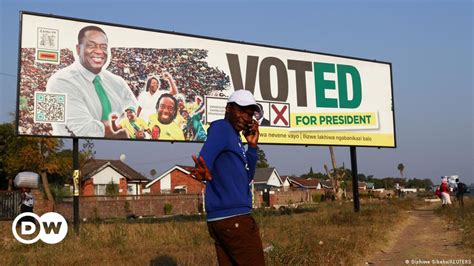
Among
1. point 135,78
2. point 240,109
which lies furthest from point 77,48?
point 240,109

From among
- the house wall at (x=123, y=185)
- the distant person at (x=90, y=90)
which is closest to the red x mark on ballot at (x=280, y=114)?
the distant person at (x=90, y=90)

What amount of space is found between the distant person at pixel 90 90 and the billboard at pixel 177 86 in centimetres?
2

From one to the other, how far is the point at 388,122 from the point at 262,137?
568 cm

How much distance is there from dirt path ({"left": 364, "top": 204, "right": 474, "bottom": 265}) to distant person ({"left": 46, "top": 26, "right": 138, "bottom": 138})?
7234 mm

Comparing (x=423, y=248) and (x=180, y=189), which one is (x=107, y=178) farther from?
(x=423, y=248)

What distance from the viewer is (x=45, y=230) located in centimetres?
1174

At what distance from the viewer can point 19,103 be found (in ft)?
40.2

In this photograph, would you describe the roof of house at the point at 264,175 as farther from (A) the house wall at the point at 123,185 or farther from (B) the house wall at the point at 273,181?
(A) the house wall at the point at 123,185

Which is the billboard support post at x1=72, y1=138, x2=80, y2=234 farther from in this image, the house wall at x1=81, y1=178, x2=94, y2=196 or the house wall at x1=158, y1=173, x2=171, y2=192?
the house wall at x1=158, y1=173, x2=171, y2=192

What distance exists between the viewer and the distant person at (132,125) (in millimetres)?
13552

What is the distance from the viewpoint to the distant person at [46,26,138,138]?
1286cm

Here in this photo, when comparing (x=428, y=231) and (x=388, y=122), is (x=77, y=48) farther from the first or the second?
(x=388, y=122)

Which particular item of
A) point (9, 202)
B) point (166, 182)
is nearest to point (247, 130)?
point (9, 202)

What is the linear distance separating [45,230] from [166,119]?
430 centimetres
